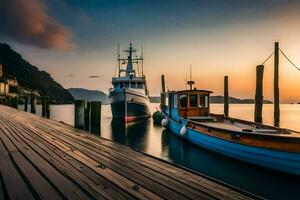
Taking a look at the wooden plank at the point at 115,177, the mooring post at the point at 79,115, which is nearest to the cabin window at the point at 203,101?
the mooring post at the point at 79,115

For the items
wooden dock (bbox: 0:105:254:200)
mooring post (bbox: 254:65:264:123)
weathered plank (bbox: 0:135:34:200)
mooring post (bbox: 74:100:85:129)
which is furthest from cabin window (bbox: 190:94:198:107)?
weathered plank (bbox: 0:135:34:200)

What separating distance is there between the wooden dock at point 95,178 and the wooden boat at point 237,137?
5.93m

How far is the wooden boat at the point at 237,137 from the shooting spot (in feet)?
28.7

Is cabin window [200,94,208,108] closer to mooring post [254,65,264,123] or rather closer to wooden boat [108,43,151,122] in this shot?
mooring post [254,65,264,123]

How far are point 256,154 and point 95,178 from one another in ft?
26.8

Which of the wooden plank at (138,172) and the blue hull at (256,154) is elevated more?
the wooden plank at (138,172)

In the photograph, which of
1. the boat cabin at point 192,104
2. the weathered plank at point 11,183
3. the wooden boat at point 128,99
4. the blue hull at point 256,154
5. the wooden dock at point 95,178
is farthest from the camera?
the wooden boat at point 128,99

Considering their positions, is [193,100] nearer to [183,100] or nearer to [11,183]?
[183,100]

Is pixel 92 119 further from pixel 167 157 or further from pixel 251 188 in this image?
pixel 251 188

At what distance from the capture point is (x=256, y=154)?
392 inches

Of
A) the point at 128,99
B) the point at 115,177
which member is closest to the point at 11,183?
the point at 115,177

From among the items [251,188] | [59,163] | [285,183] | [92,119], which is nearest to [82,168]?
[59,163]

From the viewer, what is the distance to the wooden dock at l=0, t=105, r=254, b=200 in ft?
10.8

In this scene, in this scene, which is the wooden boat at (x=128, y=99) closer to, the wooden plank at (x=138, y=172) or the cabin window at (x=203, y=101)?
the cabin window at (x=203, y=101)
